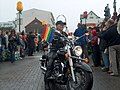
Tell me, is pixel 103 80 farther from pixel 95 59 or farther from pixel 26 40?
pixel 26 40

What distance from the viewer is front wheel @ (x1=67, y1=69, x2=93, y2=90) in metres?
6.77

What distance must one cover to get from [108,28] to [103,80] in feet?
6.37

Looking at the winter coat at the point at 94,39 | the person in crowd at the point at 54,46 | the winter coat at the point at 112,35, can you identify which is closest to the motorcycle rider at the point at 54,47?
the person in crowd at the point at 54,46

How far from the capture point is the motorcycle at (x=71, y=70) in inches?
269

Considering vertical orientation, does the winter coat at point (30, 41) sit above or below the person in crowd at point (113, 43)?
above

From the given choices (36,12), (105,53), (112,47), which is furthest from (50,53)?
(36,12)

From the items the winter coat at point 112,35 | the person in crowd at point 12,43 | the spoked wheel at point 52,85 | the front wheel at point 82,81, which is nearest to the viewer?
Result: the front wheel at point 82,81

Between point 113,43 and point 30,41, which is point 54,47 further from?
point 30,41

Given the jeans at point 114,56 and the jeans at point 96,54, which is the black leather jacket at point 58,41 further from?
the jeans at point 96,54

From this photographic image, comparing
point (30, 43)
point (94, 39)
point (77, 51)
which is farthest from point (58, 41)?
point (30, 43)

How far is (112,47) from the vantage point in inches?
423

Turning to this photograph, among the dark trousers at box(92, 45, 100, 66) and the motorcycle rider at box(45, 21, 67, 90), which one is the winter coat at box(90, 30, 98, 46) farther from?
the motorcycle rider at box(45, 21, 67, 90)

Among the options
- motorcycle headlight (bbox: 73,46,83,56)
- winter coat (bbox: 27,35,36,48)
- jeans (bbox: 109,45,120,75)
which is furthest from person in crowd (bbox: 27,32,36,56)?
motorcycle headlight (bbox: 73,46,83,56)

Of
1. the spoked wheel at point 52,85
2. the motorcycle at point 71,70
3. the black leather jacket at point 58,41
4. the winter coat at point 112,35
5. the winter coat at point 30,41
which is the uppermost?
the winter coat at point 30,41
